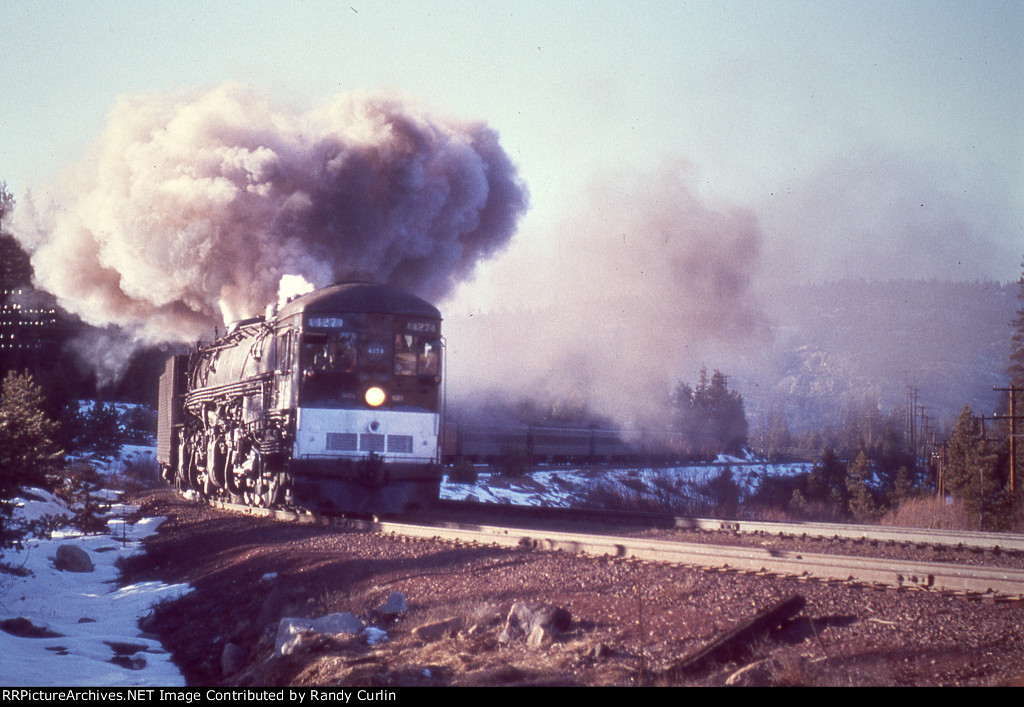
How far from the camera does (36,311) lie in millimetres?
38281

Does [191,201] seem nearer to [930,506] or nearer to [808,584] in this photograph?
[808,584]

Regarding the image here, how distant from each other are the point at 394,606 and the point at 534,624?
186cm

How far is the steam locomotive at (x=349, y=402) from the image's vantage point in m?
14.3

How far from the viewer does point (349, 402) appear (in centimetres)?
1459

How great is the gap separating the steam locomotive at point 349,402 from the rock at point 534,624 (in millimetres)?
7901

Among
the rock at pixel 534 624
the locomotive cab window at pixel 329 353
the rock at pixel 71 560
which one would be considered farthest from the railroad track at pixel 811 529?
the rock at pixel 71 560

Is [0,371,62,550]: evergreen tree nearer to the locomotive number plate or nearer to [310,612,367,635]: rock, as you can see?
the locomotive number plate

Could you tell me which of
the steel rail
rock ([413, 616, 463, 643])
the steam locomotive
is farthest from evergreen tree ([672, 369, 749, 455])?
rock ([413, 616, 463, 643])

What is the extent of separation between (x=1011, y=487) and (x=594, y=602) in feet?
94.1

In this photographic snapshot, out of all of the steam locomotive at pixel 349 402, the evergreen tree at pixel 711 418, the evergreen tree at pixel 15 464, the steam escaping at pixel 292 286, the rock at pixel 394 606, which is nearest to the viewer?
the rock at pixel 394 606

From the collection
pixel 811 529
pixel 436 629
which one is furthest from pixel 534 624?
pixel 811 529

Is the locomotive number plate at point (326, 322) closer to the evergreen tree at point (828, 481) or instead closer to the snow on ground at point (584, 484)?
the snow on ground at point (584, 484)

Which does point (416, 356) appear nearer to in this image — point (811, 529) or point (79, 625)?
point (79, 625)

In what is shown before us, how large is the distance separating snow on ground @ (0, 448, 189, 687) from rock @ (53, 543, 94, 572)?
155 mm
